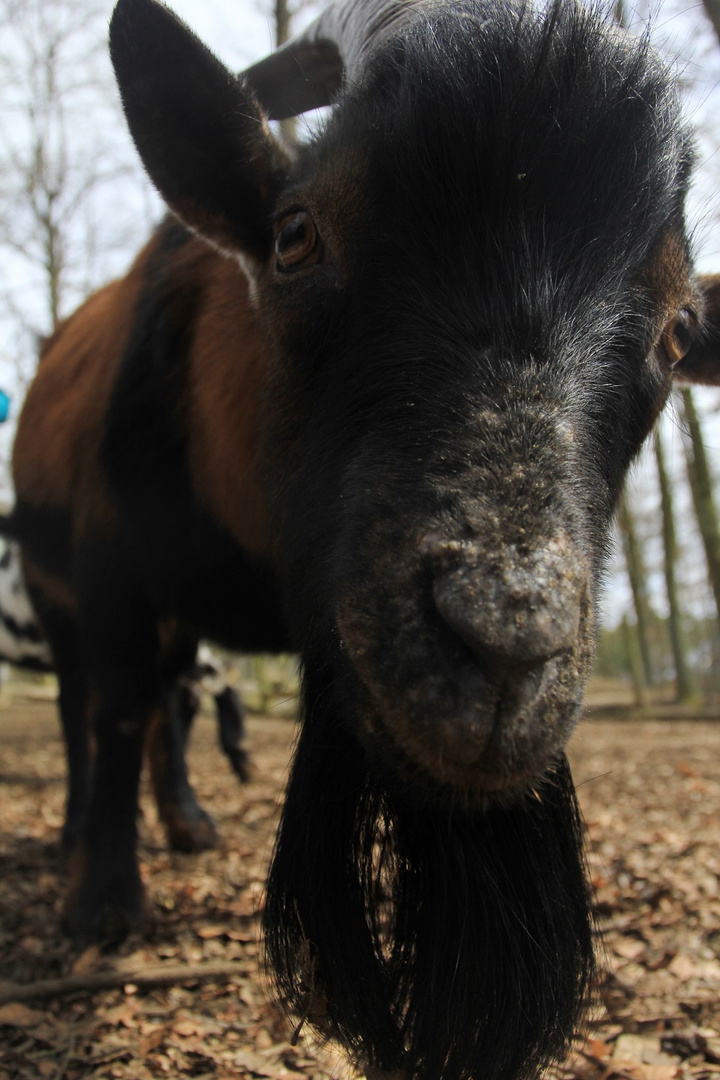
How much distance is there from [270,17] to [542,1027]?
1171 cm

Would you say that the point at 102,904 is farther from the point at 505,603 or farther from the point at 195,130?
the point at 195,130

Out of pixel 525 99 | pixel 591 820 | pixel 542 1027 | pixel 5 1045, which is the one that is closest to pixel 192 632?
pixel 5 1045

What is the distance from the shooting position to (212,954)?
328 centimetres

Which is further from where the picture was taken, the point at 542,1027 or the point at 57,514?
the point at 57,514

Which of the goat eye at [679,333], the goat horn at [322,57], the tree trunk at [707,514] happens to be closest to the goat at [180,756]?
the goat horn at [322,57]

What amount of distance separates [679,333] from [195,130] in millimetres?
1580

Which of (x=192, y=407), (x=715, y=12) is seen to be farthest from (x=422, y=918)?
(x=715, y=12)

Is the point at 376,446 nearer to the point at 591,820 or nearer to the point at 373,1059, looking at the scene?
the point at 373,1059

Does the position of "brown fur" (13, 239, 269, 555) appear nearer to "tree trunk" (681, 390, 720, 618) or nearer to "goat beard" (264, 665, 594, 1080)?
"goat beard" (264, 665, 594, 1080)

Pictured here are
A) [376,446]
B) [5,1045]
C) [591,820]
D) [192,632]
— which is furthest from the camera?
[591,820]

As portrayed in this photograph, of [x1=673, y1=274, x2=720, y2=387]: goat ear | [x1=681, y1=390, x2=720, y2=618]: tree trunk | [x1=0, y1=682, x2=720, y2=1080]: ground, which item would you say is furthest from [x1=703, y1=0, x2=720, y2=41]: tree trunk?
[x1=681, y1=390, x2=720, y2=618]: tree trunk

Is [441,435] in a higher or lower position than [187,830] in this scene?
higher

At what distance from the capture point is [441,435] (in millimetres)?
1714

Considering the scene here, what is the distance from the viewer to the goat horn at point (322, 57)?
2684 millimetres
